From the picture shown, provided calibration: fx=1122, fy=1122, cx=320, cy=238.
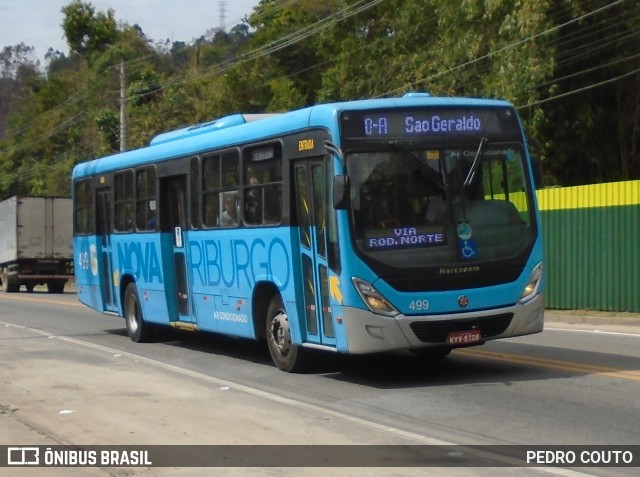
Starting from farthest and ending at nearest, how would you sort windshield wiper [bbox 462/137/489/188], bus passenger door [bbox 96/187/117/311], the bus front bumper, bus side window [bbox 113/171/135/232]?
1. bus passenger door [bbox 96/187/117/311]
2. bus side window [bbox 113/171/135/232]
3. windshield wiper [bbox 462/137/489/188]
4. the bus front bumper

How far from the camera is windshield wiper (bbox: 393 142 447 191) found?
464 inches

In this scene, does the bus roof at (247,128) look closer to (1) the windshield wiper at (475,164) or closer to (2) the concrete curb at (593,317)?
(1) the windshield wiper at (475,164)

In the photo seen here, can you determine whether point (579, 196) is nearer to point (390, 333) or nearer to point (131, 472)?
point (390, 333)

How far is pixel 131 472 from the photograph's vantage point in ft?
Answer: 26.8

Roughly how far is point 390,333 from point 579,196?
12.2 meters


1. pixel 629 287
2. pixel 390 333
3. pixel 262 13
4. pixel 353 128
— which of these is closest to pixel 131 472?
pixel 390 333

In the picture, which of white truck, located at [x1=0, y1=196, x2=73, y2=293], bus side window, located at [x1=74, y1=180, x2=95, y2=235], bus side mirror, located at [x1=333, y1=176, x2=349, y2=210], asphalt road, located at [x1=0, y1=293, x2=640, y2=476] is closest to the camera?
asphalt road, located at [x1=0, y1=293, x2=640, y2=476]

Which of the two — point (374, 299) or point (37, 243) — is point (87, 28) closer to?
point (37, 243)

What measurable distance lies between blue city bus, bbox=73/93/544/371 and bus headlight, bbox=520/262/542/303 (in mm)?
14

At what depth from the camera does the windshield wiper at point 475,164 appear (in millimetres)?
11914

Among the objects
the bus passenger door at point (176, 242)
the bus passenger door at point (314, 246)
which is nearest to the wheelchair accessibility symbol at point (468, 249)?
the bus passenger door at point (314, 246)

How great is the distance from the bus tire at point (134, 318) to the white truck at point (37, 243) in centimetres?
2420

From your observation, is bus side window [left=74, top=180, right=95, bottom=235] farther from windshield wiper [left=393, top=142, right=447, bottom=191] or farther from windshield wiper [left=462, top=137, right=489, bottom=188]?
windshield wiper [left=462, top=137, right=489, bottom=188]

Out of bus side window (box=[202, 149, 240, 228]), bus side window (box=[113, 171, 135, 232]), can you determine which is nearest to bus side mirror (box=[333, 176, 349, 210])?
bus side window (box=[202, 149, 240, 228])
